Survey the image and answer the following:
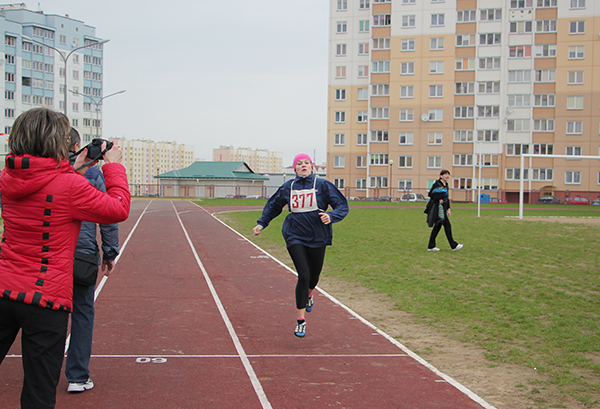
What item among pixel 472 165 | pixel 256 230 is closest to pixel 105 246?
pixel 256 230

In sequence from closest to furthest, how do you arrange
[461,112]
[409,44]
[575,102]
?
[575,102] → [461,112] → [409,44]

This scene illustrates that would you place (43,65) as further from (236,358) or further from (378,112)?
(236,358)

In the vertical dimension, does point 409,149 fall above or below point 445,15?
below

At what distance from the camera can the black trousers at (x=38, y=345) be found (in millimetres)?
2955

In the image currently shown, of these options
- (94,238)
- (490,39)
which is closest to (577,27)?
(490,39)

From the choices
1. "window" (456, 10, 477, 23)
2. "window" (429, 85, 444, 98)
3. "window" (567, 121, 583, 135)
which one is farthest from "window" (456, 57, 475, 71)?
"window" (567, 121, 583, 135)

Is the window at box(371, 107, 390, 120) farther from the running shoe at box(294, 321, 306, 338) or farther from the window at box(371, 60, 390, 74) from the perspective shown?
the running shoe at box(294, 321, 306, 338)

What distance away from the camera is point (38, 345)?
2.97m

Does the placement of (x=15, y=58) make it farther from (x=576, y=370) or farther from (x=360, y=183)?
(x=576, y=370)

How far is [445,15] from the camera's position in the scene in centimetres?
6662

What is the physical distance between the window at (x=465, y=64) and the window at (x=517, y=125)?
791 cm

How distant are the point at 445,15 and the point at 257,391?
6899 cm

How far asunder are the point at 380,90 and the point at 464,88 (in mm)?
10198

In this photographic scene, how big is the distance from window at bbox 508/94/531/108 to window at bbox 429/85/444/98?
795cm
